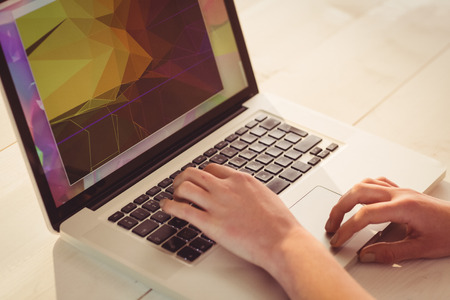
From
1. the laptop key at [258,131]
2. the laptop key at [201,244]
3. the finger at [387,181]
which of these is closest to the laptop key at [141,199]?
the laptop key at [201,244]

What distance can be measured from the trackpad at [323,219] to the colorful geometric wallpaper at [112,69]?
24cm

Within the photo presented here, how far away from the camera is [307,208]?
86cm

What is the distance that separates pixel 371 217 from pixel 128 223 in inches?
12.2

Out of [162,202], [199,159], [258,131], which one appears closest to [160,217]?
[162,202]

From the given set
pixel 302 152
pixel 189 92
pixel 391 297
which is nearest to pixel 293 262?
pixel 391 297

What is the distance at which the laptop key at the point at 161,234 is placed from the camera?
811mm

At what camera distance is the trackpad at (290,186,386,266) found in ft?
2.60

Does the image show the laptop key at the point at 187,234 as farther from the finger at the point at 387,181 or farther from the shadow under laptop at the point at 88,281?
the finger at the point at 387,181

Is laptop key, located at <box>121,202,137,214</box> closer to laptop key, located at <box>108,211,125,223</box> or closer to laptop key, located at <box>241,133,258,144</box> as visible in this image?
laptop key, located at <box>108,211,125,223</box>

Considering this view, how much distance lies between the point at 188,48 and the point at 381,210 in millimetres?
394

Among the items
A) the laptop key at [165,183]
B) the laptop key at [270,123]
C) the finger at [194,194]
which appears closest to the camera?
the finger at [194,194]

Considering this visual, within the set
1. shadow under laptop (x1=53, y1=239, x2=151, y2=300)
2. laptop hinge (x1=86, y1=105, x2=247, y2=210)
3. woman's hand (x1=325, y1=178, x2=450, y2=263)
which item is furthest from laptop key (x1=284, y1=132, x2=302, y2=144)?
shadow under laptop (x1=53, y1=239, x2=151, y2=300)

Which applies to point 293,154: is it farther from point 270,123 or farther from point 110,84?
point 110,84

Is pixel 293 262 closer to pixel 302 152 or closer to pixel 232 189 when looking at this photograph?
pixel 232 189
